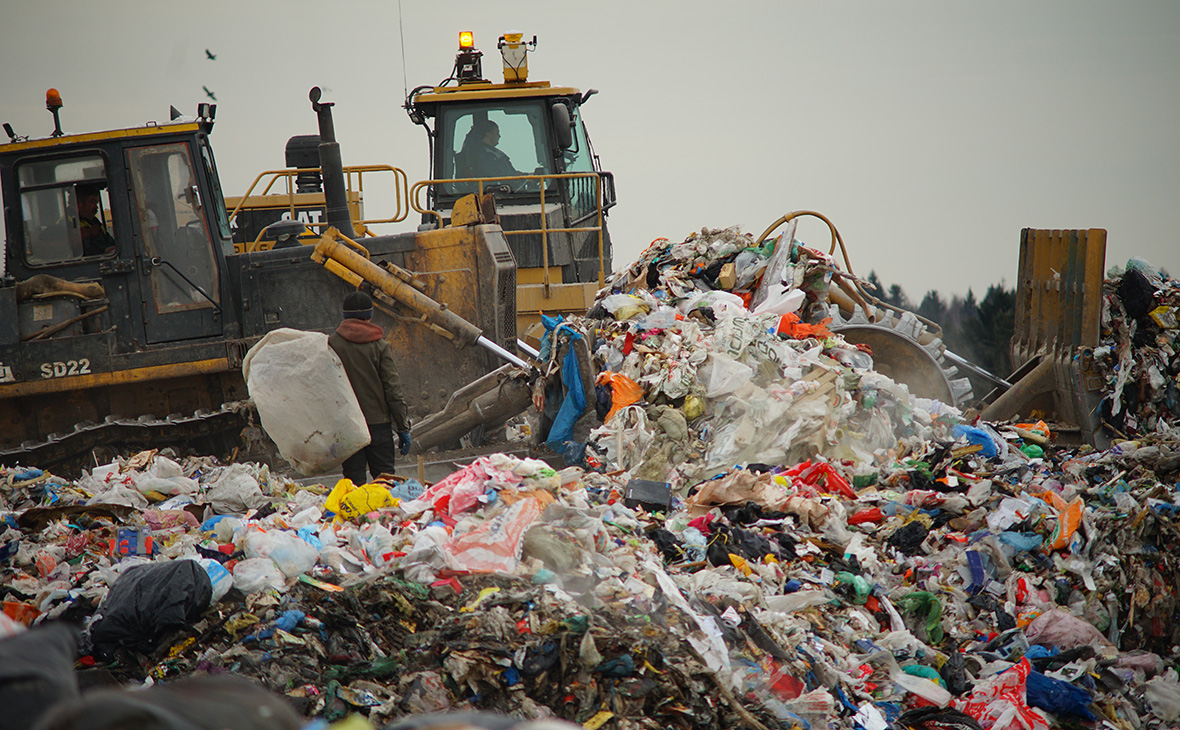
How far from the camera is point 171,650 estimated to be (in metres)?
3.11

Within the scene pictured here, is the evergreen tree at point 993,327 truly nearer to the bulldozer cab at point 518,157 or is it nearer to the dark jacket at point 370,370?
the bulldozer cab at point 518,157

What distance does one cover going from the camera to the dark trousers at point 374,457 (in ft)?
16.8

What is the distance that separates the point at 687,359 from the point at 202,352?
3499mm

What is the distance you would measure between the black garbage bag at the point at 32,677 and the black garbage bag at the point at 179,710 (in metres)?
0.09

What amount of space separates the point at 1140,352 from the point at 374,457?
5.36 meters

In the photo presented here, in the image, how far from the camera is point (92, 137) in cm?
605

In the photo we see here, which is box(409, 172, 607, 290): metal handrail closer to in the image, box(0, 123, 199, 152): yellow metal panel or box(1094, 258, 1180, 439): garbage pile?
box(0, 123, 199, 152): yellow metal panel

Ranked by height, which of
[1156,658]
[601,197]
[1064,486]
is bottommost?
[1156,658]

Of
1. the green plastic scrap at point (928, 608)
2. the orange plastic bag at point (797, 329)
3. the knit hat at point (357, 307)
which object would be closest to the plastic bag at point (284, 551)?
the knit hat at point (357, 307)

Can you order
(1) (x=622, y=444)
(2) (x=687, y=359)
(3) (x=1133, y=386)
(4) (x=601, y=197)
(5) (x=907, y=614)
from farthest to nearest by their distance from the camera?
(4) (x=601, y=197)
(3) (x=1133, y=386)
(2) (x=687, y=359)
(1) (x=622, y=444)
(5) (x=907, y=614)

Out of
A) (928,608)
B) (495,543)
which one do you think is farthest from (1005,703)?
(495,543)

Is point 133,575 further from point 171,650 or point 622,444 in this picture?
point 622,444

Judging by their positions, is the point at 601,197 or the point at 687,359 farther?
the point at 601,197

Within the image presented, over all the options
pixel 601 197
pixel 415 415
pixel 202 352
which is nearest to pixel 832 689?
pixel 415 415
